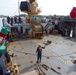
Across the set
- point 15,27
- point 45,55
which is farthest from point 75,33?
point 45,55

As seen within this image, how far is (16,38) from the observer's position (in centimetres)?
1870

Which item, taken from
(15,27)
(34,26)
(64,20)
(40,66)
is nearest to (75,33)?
(64,20)

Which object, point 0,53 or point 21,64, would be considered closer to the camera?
point 0,53

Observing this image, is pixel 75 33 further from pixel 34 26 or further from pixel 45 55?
pixel 45 55

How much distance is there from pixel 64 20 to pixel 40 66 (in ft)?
62.3

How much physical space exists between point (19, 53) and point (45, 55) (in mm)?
2298

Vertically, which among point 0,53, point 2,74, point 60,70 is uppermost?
point 0,53

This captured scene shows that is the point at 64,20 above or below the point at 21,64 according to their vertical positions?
above

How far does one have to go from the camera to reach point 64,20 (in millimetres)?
27391

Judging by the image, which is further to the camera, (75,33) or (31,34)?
(75,33)

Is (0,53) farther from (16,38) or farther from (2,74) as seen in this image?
(16,38)

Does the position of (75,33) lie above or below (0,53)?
below

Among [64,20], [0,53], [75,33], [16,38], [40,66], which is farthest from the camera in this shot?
[64,20]

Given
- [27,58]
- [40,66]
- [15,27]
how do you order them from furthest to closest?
[15,27]
[27,58]
[40,66]
